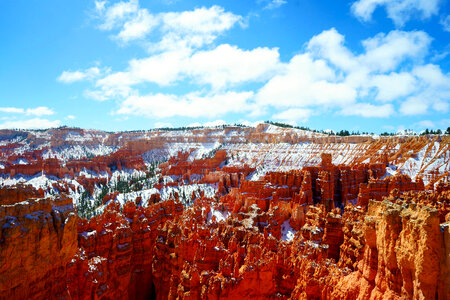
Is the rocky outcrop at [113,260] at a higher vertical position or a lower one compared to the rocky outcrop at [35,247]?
lower

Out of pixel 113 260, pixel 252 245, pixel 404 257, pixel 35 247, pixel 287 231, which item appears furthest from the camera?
pixel 287 231

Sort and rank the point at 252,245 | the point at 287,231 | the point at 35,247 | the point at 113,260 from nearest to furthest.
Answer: the point at 35,247
the point at 252,245
the point at 113,260
the point at 287,231

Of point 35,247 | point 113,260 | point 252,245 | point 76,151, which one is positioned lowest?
point 113,260

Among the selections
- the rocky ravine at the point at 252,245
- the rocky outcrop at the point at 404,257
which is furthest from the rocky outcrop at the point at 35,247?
the rocky outcrop at the point at 404,257

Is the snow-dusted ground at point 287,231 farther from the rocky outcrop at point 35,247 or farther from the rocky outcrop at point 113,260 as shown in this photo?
the rocky outcrop at point 35,247

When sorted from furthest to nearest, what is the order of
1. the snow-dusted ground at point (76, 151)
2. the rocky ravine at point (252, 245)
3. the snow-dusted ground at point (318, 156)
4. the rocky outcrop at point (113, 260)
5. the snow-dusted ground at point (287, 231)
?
the snow-dusted ground at point (76, 151), the snow-dusted ground at point (318, 156), the snow-dusted ground at point (287, 231), the rocky outcrop at point (113, 260), the rocky ravine at point (252, 245)

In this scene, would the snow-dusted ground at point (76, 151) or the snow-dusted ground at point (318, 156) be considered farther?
the snow-dusted ground at point (76, 151)

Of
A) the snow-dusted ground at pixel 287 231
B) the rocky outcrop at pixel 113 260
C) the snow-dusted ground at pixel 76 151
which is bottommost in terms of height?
the snow-dusted ground at pixel 287 231

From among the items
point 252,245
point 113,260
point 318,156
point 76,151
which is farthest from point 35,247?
point 76,151

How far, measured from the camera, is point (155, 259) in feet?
76.2

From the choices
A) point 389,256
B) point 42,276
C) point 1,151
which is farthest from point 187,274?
point 1,151

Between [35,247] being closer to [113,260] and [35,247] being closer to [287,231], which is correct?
[113,260]

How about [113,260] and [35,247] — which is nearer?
[35,247]

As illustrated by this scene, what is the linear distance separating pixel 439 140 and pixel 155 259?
6768 cm
